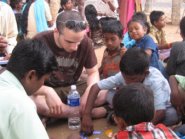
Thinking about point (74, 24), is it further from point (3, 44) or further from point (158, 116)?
point (3, 44)

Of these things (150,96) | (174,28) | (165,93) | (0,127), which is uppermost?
(0,127)

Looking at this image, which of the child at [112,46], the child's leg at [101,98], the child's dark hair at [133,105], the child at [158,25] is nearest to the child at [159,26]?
the child at [158,25]

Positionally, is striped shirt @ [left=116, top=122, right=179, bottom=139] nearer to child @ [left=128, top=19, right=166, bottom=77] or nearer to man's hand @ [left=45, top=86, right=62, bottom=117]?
man's hand @ [left=45, top=86, right=62, bottom=117]

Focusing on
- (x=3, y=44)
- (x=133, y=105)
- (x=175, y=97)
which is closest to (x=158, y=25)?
(x=3, y=44)

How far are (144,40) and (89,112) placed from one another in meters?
1.34

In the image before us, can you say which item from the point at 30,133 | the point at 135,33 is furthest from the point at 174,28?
the point at 30,133

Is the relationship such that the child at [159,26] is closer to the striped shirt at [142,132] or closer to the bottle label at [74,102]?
the bottle label at [74,102]

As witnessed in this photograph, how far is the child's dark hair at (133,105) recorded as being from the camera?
2.51m

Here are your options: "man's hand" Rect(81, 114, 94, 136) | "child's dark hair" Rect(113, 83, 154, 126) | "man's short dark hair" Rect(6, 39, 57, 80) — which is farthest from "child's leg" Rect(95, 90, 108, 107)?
"man's short dark hair" Rect(6, 39, 57, 80)

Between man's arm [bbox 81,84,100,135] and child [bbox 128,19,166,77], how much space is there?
104 cm

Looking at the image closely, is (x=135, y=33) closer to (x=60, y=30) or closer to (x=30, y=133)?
(x=60, y=30)

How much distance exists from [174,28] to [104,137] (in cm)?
770

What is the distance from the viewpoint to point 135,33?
471 centimetres

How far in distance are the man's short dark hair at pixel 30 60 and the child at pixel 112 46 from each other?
6.89 feet
